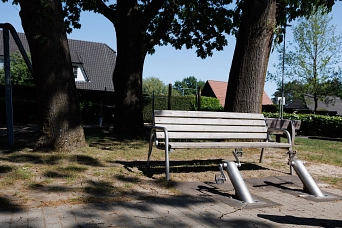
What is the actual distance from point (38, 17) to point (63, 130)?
2125 millimetres

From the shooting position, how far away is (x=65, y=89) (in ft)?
22.6

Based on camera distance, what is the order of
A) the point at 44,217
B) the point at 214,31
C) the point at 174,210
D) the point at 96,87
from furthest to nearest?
the point at 96,87 < the point at 214,31 < the point at 174,210 < the point at 44,217

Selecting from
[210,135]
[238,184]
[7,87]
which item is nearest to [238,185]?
[238,184]

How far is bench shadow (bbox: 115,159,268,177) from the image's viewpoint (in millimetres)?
5871

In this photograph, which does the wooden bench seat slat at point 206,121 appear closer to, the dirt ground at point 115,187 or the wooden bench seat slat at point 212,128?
the wooden bench seat slat at point 212,128

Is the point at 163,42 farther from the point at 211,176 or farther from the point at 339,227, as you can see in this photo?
the point at 339,227

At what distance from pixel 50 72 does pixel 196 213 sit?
4.25 m

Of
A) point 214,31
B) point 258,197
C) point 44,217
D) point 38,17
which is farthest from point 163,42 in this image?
point 44,217

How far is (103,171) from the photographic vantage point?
18.2 feet

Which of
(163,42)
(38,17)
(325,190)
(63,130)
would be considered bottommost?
(325,190)

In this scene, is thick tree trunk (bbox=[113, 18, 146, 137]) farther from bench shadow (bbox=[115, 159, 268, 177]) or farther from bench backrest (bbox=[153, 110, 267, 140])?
bench backrest (bbox=[153, 110, 267, 140])

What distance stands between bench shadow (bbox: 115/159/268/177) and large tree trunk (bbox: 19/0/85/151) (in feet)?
4.47

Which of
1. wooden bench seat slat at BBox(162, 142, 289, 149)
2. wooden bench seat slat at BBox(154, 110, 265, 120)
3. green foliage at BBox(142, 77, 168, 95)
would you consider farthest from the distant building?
wooden bench seat slat at BBox(162, 142, 289, 149)

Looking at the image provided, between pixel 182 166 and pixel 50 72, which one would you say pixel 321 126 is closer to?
pixel 182 166
